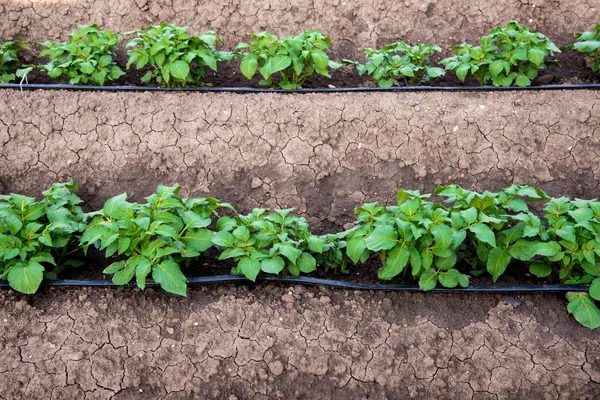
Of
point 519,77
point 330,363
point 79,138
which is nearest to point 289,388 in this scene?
point 330,363

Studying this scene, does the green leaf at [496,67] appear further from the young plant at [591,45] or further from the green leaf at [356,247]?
the green leaf at [356,247]

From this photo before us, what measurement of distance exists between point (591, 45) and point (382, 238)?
2.72 meters

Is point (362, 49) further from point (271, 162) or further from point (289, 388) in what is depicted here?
point (289, 388)

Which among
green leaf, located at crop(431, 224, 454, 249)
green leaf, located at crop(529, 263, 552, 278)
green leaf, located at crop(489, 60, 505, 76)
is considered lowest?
green leaf, located at crop(529, 263, 552, 278)

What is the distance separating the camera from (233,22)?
560 centimetres

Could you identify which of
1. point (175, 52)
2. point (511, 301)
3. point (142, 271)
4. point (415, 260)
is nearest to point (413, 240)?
point (415, 260)

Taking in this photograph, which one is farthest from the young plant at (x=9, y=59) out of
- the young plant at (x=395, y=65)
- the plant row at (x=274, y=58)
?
the young plant at (x=395, y=65)

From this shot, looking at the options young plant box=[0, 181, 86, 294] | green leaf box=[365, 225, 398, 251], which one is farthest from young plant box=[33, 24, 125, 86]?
green leaf box=[365, 225, 398, 251]

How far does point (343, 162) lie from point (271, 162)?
52 centimetres

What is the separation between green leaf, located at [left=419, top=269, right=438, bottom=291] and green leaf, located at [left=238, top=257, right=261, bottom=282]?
3.02ft

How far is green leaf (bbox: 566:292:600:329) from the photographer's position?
3.40 metres

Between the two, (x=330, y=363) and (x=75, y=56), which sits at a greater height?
(x=75, y=56)

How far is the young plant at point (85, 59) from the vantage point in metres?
4.71

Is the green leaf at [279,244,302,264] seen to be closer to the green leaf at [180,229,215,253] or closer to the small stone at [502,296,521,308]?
the green leaf at [180,229,215,253]
